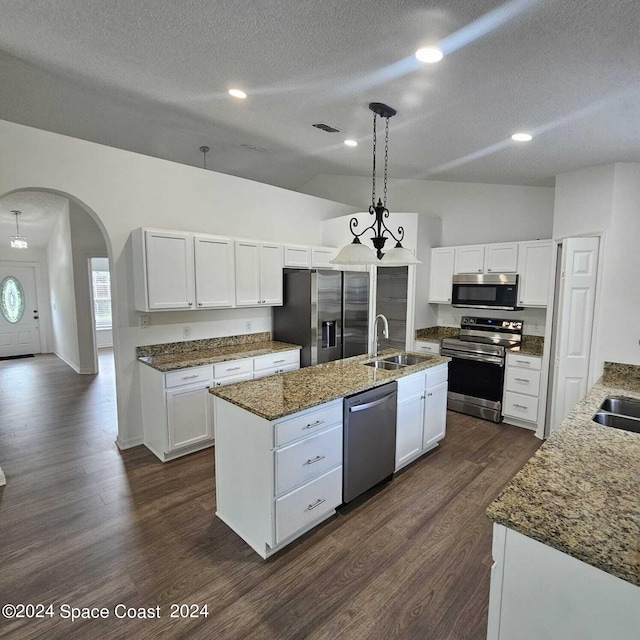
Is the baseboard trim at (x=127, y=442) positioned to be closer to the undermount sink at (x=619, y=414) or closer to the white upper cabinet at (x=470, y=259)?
the undermount sink at (x=619, y=414)

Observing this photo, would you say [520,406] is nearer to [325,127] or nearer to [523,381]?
[523,381]

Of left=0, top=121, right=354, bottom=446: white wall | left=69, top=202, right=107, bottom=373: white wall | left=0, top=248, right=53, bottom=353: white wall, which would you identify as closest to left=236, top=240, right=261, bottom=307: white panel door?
left=0, top=121, right=354, bottom=446: white wall

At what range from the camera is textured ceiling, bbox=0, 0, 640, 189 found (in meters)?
1.63

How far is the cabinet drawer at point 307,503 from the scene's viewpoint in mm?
2137

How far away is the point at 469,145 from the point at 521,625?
3.36m

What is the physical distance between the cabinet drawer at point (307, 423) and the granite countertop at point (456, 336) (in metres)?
2.82

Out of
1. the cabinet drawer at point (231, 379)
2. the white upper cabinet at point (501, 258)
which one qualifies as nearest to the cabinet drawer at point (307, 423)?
the cabinet drawer at point (231, 379)

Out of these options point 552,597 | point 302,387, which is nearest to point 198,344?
point 302,387

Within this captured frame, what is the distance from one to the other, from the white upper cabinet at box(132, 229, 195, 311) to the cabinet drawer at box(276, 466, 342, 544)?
7.20ft

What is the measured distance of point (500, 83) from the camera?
2084 millimetres

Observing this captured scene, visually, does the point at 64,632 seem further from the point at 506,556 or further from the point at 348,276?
the point at 348,276

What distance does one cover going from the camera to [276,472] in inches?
81.5

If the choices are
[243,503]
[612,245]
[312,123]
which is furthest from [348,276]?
[243,503]

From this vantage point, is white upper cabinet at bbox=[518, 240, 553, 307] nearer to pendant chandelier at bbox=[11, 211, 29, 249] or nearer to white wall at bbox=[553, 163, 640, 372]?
white wall at bbox=[553, 163, 640, 372]
